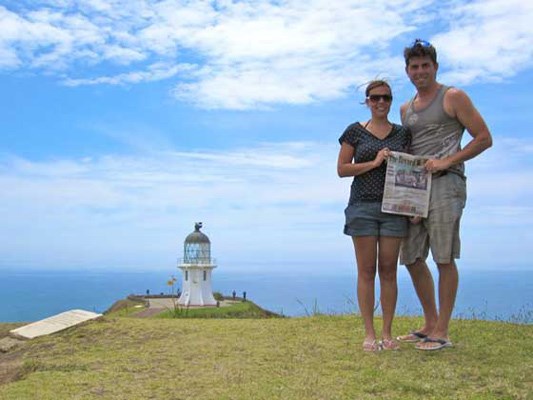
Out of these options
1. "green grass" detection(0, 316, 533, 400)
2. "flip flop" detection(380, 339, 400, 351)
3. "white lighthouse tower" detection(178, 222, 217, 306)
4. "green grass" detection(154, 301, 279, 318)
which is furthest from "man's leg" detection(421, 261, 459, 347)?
"white lighthouse tower" detection(178, 222, 217, 306)

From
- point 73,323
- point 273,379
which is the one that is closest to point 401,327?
point 273,379

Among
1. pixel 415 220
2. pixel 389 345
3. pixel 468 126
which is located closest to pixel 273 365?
pixel 389 345

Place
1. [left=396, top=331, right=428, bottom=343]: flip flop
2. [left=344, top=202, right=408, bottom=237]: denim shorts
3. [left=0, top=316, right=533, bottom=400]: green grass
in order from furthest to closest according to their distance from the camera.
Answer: [left=396, top=331, right=428, bottom=343]: flip flop < [left=344, top=202, right=408, bottom=237]: denim shorts < [left=0, top=316, right=533, bottom=400]: green grass

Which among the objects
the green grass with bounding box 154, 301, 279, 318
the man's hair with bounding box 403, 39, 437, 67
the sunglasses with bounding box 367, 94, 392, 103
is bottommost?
the green grass with bounding box 154, 301, 279, 318

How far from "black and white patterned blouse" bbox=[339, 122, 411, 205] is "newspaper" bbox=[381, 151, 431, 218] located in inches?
3.8

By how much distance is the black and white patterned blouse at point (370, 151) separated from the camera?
17.7ft

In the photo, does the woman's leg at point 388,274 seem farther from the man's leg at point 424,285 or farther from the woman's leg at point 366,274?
the man's leg at point 424,285

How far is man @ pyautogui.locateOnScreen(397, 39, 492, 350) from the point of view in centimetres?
517

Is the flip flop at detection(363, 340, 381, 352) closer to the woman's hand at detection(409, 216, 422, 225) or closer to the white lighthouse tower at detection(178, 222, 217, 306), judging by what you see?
the woman's hand at detection(409, 216, 422, 225)

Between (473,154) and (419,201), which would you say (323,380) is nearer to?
(419,201)

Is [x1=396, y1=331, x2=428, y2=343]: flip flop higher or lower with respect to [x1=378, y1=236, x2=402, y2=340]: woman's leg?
lower

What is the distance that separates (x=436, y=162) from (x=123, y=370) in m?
3.15

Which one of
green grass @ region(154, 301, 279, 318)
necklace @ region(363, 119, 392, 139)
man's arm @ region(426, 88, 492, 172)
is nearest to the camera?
man's arm @ region(426, 88, 492, 172)

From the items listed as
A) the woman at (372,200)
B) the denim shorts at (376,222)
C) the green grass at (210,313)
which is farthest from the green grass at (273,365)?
the green grass at (210,313)
